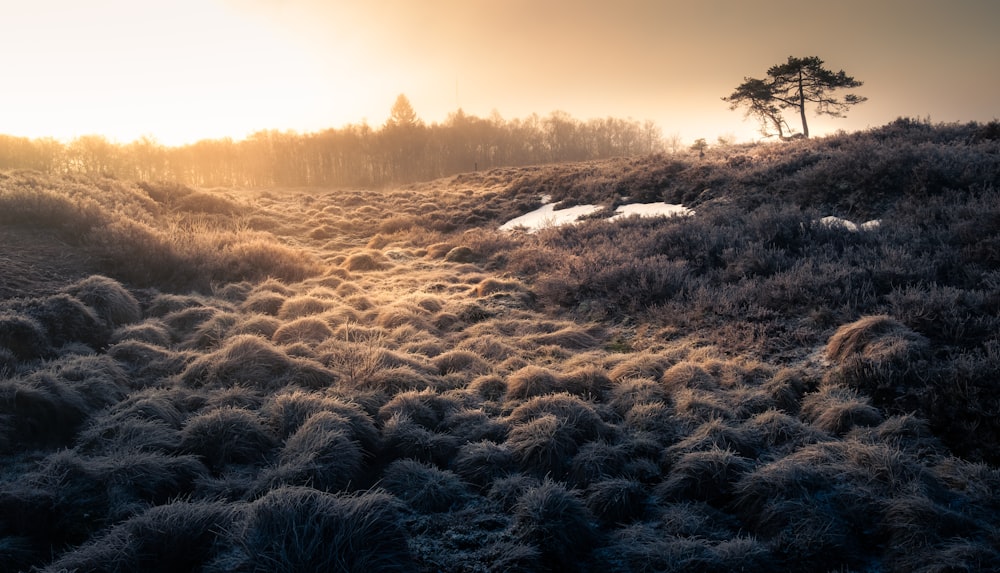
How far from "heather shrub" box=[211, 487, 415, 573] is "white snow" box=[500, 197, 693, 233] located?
36.7ft

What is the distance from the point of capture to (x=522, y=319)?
8.26 meters

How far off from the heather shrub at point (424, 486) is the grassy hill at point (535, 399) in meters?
0.03

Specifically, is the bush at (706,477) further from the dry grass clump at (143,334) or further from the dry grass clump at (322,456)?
the dry grass clump at (143,334)

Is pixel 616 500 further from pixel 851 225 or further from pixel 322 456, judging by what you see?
pixel 851 225

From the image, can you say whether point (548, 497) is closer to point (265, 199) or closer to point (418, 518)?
point (418, 518)

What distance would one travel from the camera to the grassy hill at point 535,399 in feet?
10.1

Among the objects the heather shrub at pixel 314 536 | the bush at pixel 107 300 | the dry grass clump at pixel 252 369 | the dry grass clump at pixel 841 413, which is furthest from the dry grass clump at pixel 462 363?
the bush at pixel 107 300

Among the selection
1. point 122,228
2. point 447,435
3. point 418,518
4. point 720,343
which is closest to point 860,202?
point 720,343

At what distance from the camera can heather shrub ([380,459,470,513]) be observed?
143 inches

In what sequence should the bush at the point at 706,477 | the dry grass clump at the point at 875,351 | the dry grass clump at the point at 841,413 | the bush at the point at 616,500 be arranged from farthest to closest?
the dry grass clump at the point at 875,351, the dry grass clump at the point at 841,413, the bush at the point at 706,477, the bush at the point at 616,500

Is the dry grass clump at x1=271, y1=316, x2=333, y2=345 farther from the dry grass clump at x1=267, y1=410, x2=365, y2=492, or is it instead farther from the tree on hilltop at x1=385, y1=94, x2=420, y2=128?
the tree on hilltop at x1=385, y1=94, x2=420, y2=128

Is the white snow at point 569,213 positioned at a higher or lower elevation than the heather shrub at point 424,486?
higher

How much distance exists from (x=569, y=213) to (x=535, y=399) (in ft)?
43.8

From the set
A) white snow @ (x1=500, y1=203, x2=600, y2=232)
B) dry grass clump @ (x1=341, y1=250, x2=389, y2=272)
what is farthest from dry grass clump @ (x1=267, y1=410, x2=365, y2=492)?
white snow @ (x1=500, y1=203, x2=600, y2=232)
